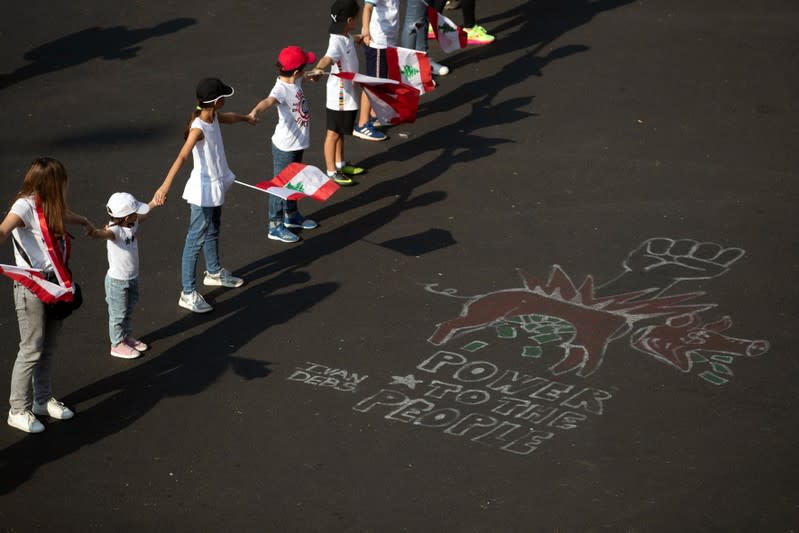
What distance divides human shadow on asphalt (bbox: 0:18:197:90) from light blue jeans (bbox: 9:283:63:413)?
721cm

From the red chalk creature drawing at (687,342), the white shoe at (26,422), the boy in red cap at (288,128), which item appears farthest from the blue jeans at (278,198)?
the red chalk creature drawing at (687,342)

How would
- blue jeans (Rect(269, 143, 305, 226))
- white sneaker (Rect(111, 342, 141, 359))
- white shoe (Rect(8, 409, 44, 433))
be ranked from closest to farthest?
white shoe (Rect(8, 409, 44, 433)) → white sneaker (Rect(111, 342, 141, 359)) → blue jeans (Rect(269, 143, 305, 226))

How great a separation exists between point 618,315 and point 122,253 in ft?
14.0

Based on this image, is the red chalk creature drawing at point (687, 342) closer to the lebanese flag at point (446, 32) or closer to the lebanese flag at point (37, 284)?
the lebanese flag at point (37, 284)

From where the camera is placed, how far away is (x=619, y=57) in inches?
589

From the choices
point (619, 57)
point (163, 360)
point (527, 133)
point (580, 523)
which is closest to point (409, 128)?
point (527, 133)

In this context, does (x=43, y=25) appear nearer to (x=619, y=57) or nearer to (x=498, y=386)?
(x=619, y=57)

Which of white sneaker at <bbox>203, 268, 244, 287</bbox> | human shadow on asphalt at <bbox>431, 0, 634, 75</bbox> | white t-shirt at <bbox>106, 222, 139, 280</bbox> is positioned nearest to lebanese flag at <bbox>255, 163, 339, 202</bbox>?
white sneaker at <bbox>203, 268, 244, 287</bbox>

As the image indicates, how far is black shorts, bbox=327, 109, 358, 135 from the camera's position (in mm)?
11695

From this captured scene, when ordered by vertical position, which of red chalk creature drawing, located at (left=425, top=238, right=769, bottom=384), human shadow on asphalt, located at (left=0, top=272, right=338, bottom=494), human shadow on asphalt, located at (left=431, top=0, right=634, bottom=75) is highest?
human shadow on asphalt, located at (left=431, top=0, right=634, bottom=75)

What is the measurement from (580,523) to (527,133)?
6.68 meters

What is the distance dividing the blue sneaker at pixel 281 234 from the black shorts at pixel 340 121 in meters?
1.41

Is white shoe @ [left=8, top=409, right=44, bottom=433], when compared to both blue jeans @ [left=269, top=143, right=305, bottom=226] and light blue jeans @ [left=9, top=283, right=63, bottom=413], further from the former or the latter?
blue jeans @ [left=269, top=143, right=305, bottom=226]

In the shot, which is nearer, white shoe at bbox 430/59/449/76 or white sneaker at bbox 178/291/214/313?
white sneaker at bbox 178/291/214/313
